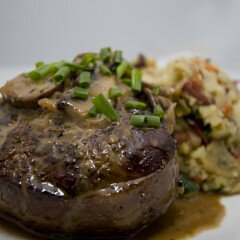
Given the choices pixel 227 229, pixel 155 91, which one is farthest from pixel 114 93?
pixel 227 229

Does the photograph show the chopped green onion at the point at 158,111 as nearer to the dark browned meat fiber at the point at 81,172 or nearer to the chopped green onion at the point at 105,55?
the dark browned meat fiber at the point at 81,172

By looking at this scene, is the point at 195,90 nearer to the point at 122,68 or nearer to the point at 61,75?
the point at 122,68

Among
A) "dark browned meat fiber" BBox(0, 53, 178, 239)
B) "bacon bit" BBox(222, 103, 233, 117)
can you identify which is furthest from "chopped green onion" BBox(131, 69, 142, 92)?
"bacon bit" BBox(222, 103, 233, 117)

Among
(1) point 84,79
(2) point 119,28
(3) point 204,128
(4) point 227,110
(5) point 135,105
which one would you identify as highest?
(2) point 119,28

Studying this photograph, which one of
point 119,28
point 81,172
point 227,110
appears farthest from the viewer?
point 119,28

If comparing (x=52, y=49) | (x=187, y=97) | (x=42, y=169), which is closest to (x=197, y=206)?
(x=187, y=97)

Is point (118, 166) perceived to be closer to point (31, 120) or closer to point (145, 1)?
point (31, 120)

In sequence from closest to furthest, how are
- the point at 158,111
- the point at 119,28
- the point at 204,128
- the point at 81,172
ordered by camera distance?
the point at 81,172
the point at 158,111
the point at 204,128
the point at 119,28

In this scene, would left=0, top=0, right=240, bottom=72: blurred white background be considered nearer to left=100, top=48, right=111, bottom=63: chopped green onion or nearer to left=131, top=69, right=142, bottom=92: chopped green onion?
left=100, top=48, right=111, bottom=63: chopped green onion

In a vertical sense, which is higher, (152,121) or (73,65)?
(73,65)
